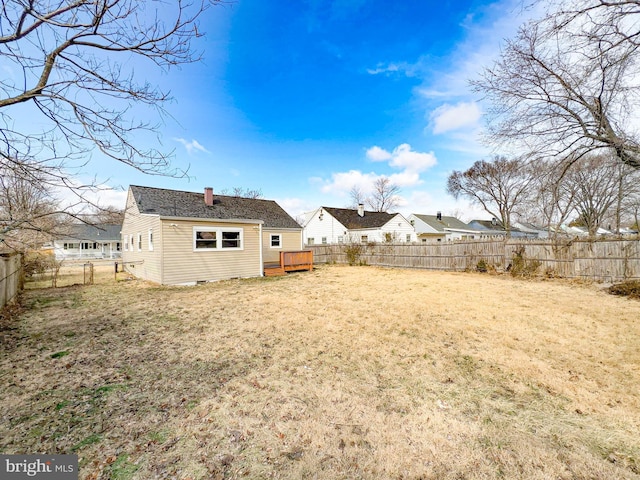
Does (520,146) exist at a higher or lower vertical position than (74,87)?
higher

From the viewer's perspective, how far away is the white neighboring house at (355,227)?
24844 mm

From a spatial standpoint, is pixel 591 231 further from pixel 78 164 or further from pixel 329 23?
pixel 78 164

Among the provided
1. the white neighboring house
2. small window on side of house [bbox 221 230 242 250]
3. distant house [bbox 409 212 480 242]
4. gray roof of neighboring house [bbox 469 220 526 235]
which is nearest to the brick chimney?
small window on side of house [bbox 221 230 242 250]

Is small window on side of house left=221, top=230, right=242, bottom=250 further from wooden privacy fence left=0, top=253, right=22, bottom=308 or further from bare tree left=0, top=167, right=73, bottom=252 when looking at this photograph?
bare tree left=0, top=167, right=73, bottom=252

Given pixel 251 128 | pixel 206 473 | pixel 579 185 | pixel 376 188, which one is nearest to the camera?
pixel 206 473

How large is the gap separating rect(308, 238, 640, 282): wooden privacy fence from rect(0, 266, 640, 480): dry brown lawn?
4.47 meters

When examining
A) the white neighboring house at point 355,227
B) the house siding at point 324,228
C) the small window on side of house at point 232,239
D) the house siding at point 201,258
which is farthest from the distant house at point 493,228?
the small window on side of house at point 232,239

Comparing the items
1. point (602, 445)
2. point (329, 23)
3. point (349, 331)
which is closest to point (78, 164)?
point (349, 331)

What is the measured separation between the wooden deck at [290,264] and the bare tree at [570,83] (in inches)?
402

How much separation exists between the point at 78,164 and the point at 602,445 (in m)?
6.20

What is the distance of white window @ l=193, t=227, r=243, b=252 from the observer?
37.6 ft

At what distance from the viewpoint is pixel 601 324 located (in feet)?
17.7

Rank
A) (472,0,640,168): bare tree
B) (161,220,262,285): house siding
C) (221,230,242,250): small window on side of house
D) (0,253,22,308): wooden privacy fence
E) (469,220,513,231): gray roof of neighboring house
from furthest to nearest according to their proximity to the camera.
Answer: (469,220,513,231): gray roof of neighboring house, (221,230,242,250): small window on side of house, (161,220,262,285): house siding, (0,253,22,308): wooden privacy fence, (472,0,640,168): bare tree

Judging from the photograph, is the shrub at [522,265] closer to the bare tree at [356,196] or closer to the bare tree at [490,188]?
the bare tree at [490,188]
